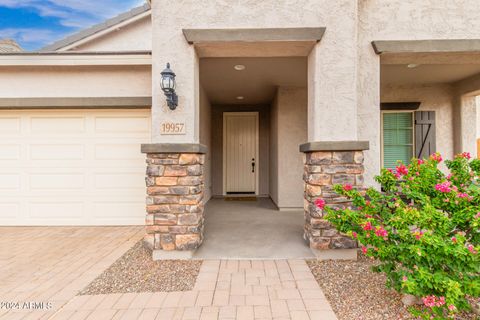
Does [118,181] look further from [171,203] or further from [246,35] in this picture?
[246,35]

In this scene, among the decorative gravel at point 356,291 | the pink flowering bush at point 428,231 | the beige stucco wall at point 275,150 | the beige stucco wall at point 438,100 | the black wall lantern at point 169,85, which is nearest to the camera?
the pink flowering bush at point 428,231

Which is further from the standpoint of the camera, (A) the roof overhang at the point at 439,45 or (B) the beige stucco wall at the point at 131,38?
(B) the beige stucco wall at the point at 131,38

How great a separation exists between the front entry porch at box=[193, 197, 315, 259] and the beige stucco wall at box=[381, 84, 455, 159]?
10.5ft

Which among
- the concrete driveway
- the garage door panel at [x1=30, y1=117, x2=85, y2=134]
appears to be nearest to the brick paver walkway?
the concrete driveway

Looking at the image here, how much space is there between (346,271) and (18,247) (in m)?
4.40

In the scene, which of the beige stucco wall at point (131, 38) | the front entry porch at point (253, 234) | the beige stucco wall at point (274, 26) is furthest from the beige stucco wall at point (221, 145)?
the beige stucco wall at point (274, 26)

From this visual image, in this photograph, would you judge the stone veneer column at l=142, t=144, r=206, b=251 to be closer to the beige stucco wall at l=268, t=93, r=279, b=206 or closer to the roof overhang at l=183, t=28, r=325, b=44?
the roof overhang at l=183, t=28, r=325, b=44

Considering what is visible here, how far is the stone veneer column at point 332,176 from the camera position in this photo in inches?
121

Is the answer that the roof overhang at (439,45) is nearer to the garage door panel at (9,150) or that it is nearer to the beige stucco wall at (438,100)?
the beige stucco wall at (438,100)

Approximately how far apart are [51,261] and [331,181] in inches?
141

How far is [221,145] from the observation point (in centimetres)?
784

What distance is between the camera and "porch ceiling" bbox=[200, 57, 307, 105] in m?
4.30

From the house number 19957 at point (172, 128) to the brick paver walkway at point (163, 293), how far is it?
1.62 meters

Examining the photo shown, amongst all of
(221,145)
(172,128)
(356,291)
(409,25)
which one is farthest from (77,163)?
(409,25)
